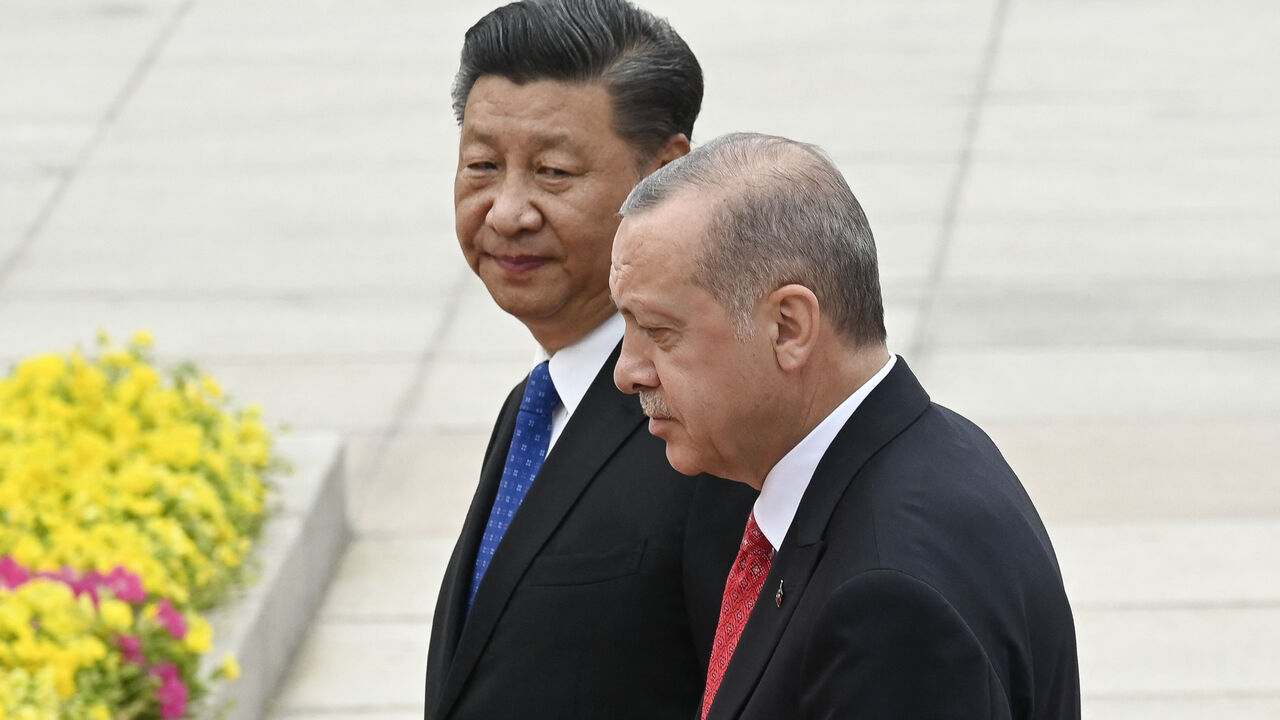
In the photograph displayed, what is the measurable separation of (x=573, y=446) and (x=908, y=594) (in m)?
0.93

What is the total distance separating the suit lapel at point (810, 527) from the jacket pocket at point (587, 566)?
0.42 metres

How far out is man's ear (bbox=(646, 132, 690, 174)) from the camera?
273cm

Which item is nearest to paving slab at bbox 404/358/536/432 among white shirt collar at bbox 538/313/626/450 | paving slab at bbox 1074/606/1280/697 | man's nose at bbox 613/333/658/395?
paving slab at bbox 1074/606/1280/697

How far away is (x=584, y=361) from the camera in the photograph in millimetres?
2809

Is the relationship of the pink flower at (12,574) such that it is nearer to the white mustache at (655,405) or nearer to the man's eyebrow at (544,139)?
the man's eyebrow at (544,139)

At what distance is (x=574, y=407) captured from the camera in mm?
2787

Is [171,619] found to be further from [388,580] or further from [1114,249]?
[1114,249]

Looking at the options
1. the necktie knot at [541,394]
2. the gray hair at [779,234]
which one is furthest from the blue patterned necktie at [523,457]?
A: the gray hair at [779,234]

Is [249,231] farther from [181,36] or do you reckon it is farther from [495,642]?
[495,642]

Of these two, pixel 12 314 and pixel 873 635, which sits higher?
pixel 873 635

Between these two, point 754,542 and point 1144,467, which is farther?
point 1144,467

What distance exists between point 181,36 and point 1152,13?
21.8 ft

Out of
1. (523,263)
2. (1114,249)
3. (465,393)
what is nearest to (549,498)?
(523,263)

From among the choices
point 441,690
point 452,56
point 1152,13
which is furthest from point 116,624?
point 1152,13
